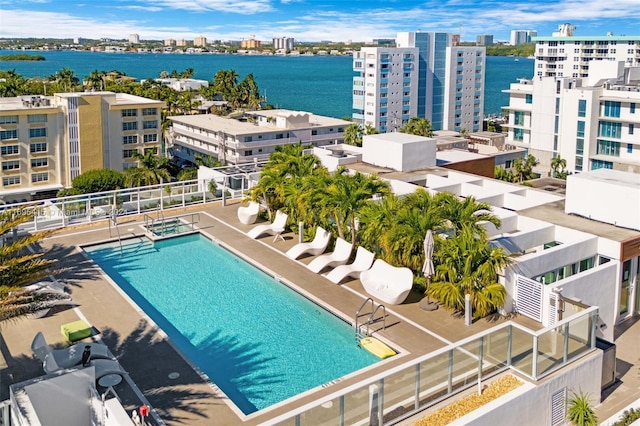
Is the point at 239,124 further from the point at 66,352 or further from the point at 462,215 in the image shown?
the point at 66,352

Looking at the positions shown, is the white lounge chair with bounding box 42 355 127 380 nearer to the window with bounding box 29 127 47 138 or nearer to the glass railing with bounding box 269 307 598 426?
the glass railing with bounding box 269 307 598 426

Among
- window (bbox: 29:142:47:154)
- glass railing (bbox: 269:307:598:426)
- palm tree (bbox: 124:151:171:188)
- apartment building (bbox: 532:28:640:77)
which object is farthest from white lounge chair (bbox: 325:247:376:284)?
apartment building (bbox: 532:28:640:77)

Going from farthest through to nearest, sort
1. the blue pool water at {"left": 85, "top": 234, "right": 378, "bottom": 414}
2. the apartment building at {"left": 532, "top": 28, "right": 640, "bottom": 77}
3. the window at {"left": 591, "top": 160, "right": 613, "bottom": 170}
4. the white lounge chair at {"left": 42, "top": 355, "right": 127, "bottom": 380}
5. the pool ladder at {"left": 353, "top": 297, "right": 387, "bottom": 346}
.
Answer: the apartment building at {"left": 532, "top": 28, "right": 640, "bottom": 77} < the window at {"left": 591, "top": 160, "right": 613, "bottom": 170} < the pool ladder at {"left": 353, "top": 297, "right": 387, "bottom": 346} < the blue pool water at {"left": 85, "top": 234, "right": 378, "bottom": 414} < the white lounge chair at {"left": 42, "top": 355, "right": 127, "bottom": 380}

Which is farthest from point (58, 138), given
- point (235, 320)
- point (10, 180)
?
point (235, 320)

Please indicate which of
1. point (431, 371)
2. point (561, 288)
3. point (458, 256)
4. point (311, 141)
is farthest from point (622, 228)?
point (311, 141)

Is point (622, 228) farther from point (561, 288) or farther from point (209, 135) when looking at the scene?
point (209, 135)

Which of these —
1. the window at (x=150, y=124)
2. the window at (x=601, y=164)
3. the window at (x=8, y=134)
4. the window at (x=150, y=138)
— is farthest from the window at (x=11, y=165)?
the window at (x=601, y=164)

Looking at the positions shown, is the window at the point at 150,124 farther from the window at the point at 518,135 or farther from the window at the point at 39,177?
the window at the point at 518,135
